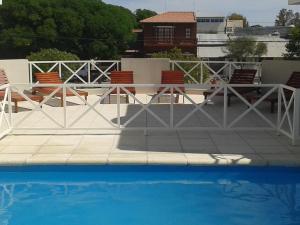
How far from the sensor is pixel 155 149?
7.59 metres

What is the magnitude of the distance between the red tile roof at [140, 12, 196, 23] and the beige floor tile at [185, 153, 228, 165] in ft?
154

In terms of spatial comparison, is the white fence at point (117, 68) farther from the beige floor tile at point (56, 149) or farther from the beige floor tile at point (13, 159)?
the beige floor tile at point (13, 159)

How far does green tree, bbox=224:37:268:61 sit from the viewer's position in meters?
50.4

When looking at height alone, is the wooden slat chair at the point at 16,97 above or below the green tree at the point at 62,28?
below

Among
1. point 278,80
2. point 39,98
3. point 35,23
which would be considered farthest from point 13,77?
point 35,23

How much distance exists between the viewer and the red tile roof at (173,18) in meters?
53.5

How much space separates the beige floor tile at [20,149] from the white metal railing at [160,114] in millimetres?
613

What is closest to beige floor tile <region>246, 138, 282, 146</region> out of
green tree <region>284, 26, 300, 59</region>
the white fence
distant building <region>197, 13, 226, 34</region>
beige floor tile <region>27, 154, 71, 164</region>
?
beige floor tile <region>27, 154, 71, 164</region>

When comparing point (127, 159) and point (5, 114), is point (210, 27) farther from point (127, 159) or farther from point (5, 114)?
point (127, 159)

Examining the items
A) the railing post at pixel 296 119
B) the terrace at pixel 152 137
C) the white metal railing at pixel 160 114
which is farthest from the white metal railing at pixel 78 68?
the railing post at pixel 296 119

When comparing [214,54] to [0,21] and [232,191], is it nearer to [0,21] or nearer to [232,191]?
[0,21]

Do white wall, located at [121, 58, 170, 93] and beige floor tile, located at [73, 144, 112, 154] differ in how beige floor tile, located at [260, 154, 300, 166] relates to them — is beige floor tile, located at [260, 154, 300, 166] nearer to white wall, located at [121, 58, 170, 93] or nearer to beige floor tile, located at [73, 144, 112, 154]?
beige floor tile, located at [73, 144, 112, 154]

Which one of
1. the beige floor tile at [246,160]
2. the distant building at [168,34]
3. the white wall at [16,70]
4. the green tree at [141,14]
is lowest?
the beige floor tile at [246,160]

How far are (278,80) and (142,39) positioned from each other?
42.2 m
